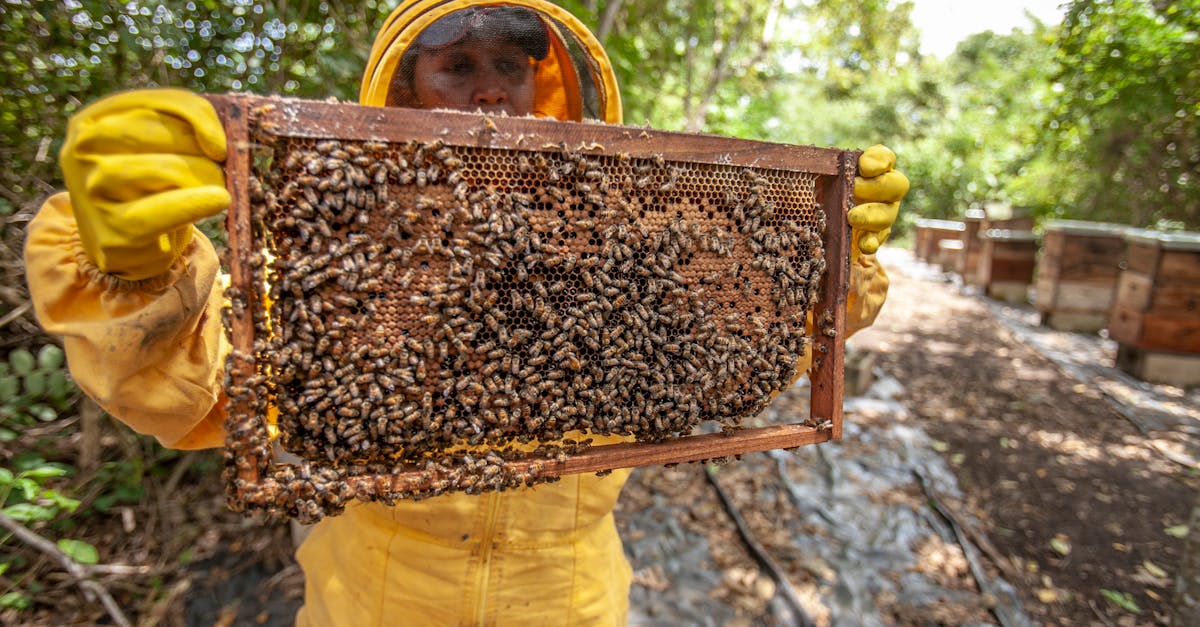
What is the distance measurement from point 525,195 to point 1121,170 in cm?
1491

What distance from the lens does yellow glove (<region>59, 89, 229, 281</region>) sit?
121 cm

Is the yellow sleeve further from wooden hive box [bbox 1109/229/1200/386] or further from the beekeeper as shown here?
wooden hive box [bbox 1109/229/1200/386]

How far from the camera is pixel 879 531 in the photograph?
4.91 m

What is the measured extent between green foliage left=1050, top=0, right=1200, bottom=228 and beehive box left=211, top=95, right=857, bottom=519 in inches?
254

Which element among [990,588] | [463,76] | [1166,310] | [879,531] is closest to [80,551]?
[463,76]

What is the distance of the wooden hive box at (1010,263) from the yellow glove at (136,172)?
15198 mm

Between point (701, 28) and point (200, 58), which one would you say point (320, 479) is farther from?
point (701, 28)

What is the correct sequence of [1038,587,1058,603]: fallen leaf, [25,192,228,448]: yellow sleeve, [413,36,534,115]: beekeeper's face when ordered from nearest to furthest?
[25,192,228,448]: yellow sleeve < [413,36,534,115]: beekeeper's face < [1038,587,1058,603]: fallen leaf

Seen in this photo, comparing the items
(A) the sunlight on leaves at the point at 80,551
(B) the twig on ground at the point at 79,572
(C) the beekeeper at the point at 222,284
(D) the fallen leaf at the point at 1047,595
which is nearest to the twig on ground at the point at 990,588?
(D) the fallen leaf at the point at 1047,595

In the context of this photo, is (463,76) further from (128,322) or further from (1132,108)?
(1132,108)

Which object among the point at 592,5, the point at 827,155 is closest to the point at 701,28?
the point at 592,5

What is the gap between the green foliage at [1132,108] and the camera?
712 cm

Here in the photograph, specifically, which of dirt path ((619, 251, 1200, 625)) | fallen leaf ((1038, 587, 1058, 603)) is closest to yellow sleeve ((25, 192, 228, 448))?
dirt path ((619, 251, 1200, 625))

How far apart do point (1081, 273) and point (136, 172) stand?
41.6 ft
